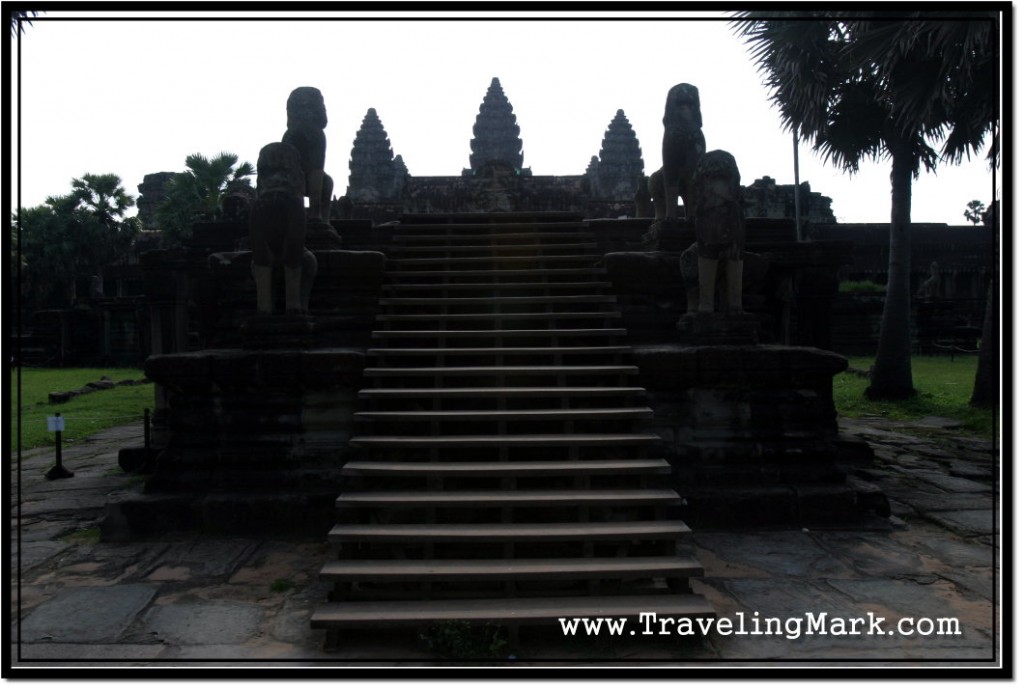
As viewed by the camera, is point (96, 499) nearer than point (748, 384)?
No

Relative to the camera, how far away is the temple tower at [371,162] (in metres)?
36.9

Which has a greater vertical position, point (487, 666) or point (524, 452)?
point (524, 452)

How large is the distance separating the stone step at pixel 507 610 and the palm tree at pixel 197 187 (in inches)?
874

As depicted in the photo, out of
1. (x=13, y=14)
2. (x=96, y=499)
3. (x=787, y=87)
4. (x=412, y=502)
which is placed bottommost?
(x=96, y=499)

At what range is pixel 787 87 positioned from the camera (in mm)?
11531

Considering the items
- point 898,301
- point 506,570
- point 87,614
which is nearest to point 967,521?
point 506,570

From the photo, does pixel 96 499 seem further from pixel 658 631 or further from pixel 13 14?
pixel 658 631

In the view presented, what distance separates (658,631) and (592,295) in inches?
148

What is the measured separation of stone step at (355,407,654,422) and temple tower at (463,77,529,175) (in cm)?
3851

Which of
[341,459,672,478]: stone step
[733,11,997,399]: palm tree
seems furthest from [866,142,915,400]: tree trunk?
[341,459,672,478]: stone step

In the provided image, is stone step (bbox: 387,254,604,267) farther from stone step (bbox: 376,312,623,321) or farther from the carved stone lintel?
the carved stone lintel

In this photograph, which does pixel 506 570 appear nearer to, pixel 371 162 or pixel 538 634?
pixel 538 634

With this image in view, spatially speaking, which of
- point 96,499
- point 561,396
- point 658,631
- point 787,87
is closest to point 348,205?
point 787,87

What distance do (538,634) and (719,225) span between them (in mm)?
3276
